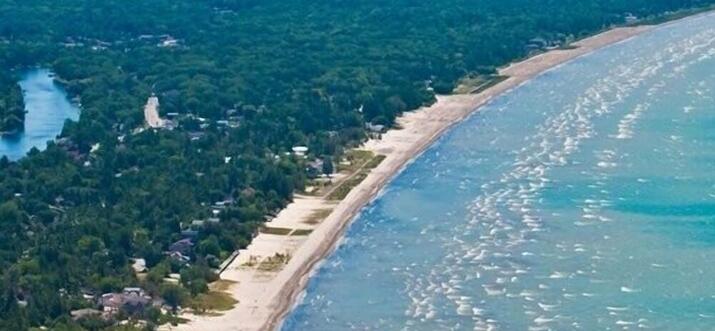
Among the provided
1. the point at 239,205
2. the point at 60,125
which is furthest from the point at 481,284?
the point at 60,125

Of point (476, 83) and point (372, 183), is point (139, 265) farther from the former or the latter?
point (476, 83)

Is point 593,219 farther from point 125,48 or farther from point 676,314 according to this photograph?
point 125,48

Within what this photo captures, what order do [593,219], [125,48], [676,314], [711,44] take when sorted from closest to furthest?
[676,314] → [593,219] → [711,44] → [125,48]

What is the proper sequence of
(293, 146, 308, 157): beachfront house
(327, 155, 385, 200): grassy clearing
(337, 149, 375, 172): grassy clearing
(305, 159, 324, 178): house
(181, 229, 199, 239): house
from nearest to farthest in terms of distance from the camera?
1. (181, 229, 199, 239): house
2. (327, 155, 385, 200): grassy clearing
3. (305, 159, 324, 178): house
4. (337, 149, 375, 172): grassy clearing
5. (293, 146, 308, 157): beachfront house

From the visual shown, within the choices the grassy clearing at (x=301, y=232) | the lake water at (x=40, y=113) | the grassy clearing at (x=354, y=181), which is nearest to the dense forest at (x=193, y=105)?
the lake water at (x=40, y=113)

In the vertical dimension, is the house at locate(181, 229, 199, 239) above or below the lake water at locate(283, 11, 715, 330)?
above

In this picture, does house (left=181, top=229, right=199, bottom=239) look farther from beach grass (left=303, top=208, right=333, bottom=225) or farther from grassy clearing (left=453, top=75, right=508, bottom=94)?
grassy clearing (left=453, top=75, right=508, bottom=94)

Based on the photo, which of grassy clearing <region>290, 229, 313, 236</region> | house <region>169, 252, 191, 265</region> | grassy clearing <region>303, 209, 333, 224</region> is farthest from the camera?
grassy clearing <region>303, 209, 333, 224</region>

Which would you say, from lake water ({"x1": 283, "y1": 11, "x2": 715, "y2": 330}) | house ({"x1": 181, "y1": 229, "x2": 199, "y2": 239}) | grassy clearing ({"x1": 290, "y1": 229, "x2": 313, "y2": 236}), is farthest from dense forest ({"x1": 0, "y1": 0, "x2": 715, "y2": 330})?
lake water ({"x1": 283, "y1": 11, "x2": 715, "y2": 330})
